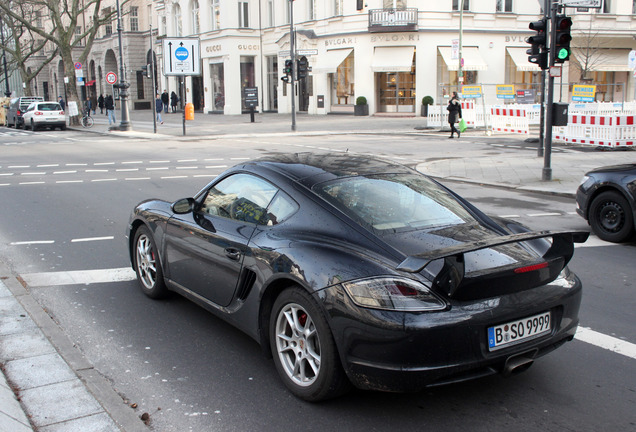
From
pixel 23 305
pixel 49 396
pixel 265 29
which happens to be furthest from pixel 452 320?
pixel 265 29

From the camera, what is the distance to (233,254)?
4441mm

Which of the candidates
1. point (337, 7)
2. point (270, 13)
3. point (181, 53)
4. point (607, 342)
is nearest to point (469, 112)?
point (181, 53)

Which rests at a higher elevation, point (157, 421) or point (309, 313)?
point (309, 313)

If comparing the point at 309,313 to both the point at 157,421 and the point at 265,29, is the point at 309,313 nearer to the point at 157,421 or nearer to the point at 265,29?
the point at 157,421

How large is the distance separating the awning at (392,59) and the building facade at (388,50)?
0.06 m

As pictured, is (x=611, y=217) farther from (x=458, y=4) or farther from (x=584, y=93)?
(x=458, y=4)

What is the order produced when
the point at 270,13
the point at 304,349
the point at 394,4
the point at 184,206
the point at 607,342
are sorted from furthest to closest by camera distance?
1. the point at 270,13
2. the point at 394,4
3. the point at 184,206
4. the point at 607,342
5. the point at 304,349

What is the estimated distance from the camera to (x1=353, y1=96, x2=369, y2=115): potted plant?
138 ft

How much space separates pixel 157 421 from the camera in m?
3.70

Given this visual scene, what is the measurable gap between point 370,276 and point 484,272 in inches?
24.5

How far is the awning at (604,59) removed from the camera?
4481cm

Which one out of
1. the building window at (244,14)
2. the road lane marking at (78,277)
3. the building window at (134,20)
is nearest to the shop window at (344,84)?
the building window at (244,14)

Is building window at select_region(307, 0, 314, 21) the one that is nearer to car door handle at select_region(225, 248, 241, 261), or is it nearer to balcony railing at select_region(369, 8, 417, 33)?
balcony railing at select_region(369, 8, 417, 33)

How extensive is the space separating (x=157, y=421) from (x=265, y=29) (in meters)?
48.7
